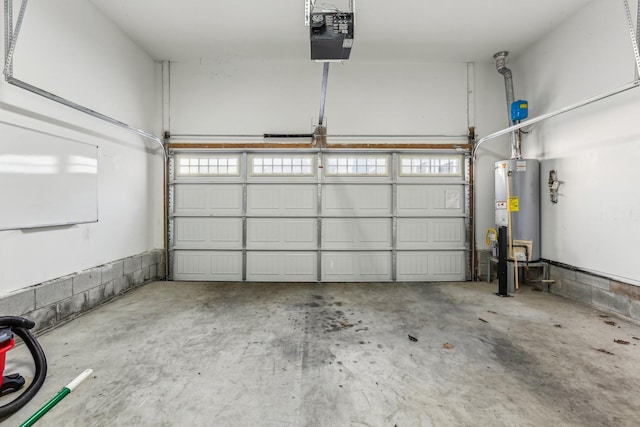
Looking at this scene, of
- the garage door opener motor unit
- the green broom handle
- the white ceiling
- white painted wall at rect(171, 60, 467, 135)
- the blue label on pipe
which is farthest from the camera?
white painted wall at rect(171, 60, 467, 135)

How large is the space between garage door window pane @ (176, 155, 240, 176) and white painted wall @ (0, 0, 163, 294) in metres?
0.40

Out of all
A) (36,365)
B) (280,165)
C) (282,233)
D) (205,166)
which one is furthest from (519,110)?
(36,365)

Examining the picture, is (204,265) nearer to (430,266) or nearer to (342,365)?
(342,365)

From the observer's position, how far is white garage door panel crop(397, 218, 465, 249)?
15.4 ft

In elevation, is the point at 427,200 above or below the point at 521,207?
above

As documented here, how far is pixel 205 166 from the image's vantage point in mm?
4719

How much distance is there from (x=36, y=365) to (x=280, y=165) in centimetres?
357

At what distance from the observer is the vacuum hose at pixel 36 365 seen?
1649 mm

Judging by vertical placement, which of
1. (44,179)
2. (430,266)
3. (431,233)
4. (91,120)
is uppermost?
(91,120)

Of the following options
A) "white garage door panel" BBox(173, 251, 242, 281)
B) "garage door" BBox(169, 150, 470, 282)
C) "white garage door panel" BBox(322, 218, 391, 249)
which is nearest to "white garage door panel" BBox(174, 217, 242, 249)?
"garage door" BBox(169, 150, 470, 282)

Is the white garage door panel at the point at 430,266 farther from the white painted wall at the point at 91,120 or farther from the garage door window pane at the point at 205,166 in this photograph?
the white painted wall at the point at 91,120

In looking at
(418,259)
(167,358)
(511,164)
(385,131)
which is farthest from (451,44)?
(167,358)

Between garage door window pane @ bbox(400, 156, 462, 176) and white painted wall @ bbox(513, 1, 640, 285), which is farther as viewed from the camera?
garage door window pane @ bbox(400, 156, 462, 176)

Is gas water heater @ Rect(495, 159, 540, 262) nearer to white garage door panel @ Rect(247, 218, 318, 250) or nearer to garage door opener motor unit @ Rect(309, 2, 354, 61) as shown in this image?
white garage door panel @ Rect(247, 218, 318, 250)
